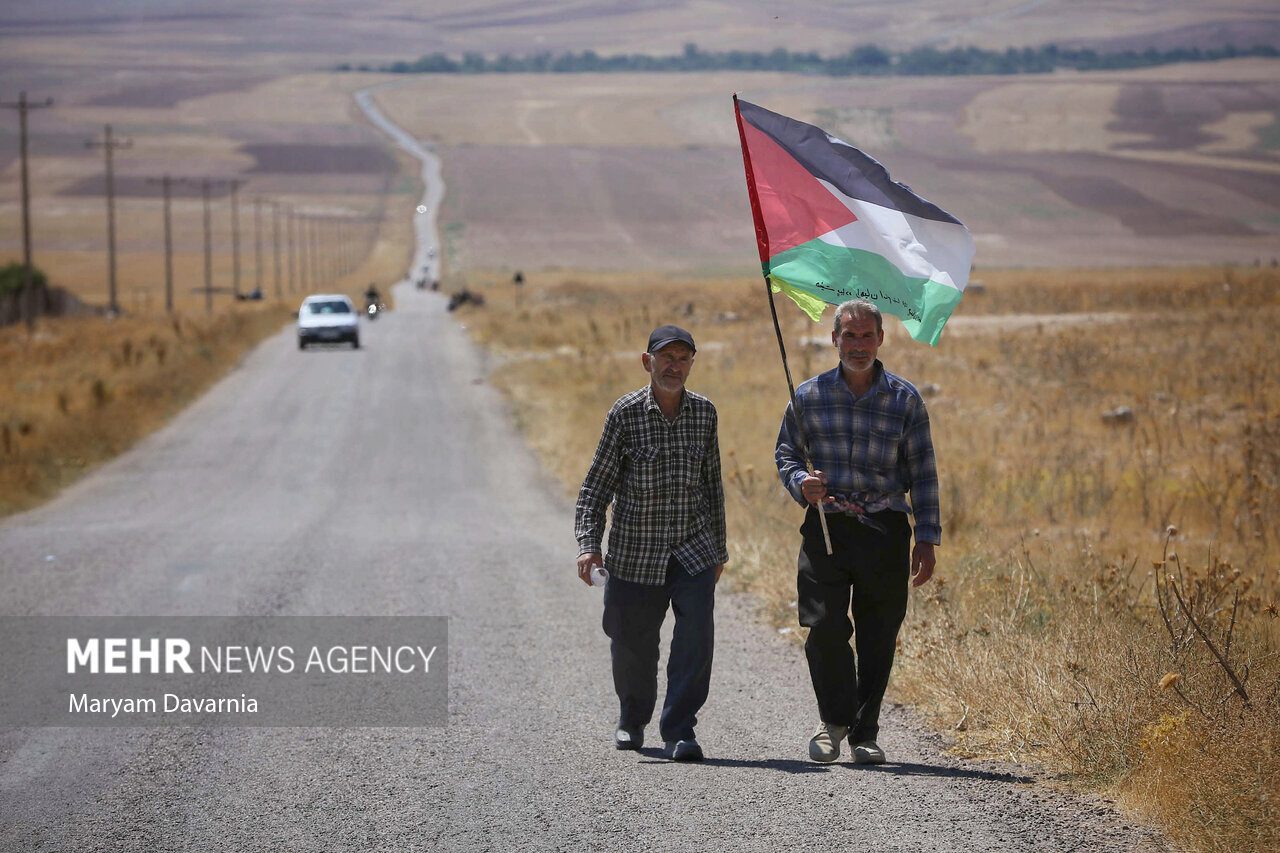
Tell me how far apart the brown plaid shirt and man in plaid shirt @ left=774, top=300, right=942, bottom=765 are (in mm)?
424

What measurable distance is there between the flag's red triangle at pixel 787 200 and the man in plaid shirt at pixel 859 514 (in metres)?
0.66

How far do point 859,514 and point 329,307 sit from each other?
3729cm

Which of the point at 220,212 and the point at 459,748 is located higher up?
the point at 459,748

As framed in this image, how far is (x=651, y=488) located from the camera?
5531 millimetres

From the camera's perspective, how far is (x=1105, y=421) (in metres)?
16.8

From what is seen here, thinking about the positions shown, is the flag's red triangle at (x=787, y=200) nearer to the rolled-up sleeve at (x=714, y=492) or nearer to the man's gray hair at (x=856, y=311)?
the man's gray hair at (x=856, y=311)

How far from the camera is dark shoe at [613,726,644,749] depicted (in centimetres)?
568

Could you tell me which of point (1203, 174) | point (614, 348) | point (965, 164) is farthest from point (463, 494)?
point (1203, 174)

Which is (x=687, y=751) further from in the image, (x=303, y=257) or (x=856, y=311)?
(x=303, y=257)

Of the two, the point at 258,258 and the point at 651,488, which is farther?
the point at 258,258

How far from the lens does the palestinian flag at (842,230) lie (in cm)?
579

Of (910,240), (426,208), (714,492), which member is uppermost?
Answer: (910,240)

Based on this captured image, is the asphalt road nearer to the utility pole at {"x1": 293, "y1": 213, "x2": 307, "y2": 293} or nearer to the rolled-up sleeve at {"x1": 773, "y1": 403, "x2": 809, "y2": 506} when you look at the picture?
the rolled-up sleeve at {"x1": 773, "y1": 403, "x2": 809, "y2": 506}

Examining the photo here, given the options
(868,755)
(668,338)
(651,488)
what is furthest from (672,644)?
(668,338)
